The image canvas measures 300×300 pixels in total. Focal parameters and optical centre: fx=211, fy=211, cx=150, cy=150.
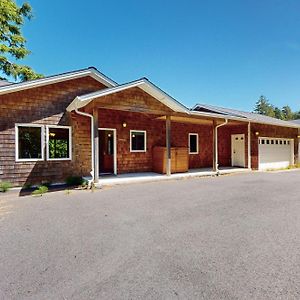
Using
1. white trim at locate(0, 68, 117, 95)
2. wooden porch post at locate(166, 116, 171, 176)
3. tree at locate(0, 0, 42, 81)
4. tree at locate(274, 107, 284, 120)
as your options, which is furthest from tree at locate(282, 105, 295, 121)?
white trim at locate(0, 68, 117, 95)

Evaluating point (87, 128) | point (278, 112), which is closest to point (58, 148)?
point (87, 128)

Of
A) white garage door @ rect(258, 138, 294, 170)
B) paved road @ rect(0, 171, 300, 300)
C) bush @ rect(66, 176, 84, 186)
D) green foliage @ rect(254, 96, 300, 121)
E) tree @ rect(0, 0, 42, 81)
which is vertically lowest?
paved road @ rect(0, 171, 300, 300)

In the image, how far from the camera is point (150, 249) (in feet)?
10.5

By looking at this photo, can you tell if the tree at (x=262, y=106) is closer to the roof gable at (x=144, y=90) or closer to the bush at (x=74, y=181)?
the roof gable at (x=144, y=90)

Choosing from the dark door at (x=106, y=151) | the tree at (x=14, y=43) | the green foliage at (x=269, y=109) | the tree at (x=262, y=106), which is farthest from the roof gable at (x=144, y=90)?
the tree at (x=262, y=106)

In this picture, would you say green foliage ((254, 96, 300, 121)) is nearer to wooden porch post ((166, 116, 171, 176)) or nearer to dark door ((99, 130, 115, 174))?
wooden porch post ((166, 116, 171, 176))

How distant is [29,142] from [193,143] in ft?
29.3

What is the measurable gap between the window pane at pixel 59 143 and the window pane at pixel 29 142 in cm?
43

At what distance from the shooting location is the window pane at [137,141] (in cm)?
1080

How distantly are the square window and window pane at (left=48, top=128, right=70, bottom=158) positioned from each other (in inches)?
14.7

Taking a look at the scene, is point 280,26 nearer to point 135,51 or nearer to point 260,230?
point 135,51

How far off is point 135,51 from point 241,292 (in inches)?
609

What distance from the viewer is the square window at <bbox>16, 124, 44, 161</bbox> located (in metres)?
→ 8.02

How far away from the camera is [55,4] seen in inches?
518
